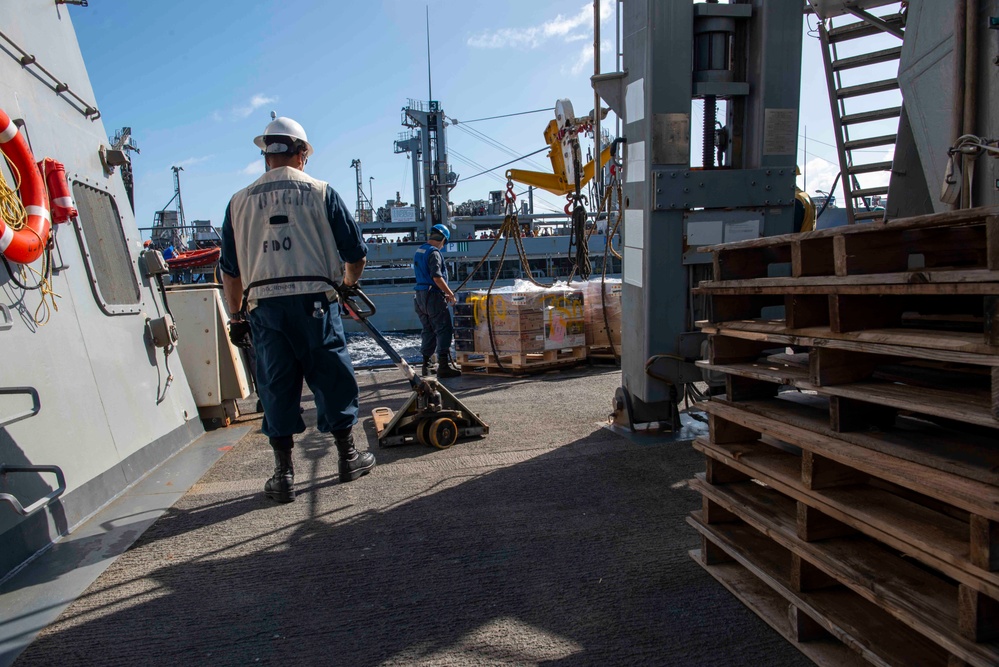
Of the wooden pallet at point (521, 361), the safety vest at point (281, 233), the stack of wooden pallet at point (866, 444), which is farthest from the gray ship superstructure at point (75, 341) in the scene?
the wooden pallet at point (521, 361)

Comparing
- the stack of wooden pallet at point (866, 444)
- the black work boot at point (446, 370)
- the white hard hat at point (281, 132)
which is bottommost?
the black work boot at point (446, 370)

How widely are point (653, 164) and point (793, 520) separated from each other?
9.12 feet

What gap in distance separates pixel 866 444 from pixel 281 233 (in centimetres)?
325

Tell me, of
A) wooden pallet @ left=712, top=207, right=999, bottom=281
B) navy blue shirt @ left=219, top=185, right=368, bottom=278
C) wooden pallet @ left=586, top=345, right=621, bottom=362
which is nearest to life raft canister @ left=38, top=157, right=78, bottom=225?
navy blue shirt @ left=219, top=185, right=368, bottom=278

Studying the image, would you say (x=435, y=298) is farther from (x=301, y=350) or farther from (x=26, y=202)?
(x=26, y=202)

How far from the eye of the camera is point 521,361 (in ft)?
27.3

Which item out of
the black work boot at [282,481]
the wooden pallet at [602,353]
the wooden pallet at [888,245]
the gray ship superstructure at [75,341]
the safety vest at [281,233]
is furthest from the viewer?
the wooden pallet at [602,353]

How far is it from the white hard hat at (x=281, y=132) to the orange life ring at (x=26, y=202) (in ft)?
4.15

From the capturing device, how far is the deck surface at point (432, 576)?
225 centimetres

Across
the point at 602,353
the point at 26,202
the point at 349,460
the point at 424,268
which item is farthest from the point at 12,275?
the point at 602,353

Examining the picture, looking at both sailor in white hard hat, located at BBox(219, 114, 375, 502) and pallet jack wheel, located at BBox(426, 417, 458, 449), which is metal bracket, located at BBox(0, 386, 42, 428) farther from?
pallet jack wheel, located at BBox(426, 417, 458, 449)

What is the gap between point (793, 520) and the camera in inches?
90.0

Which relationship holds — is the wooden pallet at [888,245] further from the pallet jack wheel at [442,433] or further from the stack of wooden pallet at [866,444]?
the pallet jack wheel at [442,433]

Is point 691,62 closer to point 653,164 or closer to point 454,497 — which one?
point 653,164
